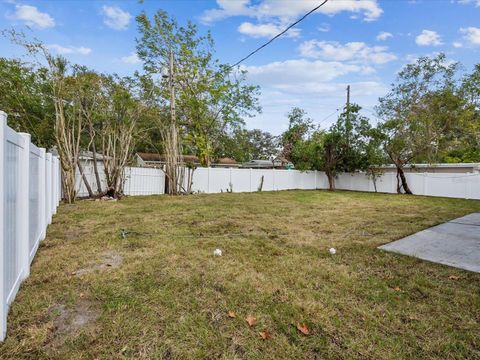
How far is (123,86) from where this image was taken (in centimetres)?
912

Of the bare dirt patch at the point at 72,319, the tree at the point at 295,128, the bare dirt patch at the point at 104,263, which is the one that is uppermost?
the tree at the point at 295,128

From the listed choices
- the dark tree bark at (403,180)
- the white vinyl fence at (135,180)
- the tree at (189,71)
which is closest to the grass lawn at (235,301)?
the white vinyl fence at (135,180)

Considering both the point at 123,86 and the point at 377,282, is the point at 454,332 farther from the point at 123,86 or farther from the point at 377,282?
the point at 123,86

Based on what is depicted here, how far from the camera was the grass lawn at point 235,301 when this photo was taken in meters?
1.75

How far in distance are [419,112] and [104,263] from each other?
48.3 feet

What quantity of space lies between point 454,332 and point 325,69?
13.3 m

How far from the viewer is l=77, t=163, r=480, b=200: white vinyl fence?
1096 centimetres

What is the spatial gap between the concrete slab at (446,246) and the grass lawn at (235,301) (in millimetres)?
283

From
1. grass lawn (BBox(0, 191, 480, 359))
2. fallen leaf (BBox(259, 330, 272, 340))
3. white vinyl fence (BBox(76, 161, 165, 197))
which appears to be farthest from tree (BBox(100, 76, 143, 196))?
fallen leaf (BBox(259, 330, 272, 340))

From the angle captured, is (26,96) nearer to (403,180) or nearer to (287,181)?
(287,181)

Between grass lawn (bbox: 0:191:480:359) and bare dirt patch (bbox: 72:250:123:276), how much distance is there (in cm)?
1

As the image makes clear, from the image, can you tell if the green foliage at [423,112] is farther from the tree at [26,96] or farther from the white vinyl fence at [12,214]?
the white vinyl fence at [12,214]

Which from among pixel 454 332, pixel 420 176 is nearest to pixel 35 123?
pixel 454 332

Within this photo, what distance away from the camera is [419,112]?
13.0 meters
